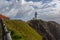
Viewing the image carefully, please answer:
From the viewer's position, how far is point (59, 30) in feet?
297

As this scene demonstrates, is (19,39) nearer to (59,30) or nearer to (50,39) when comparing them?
(50,39)

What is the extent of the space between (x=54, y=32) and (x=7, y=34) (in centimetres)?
8116

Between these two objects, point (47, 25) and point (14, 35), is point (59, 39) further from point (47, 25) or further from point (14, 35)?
point (14, 35)

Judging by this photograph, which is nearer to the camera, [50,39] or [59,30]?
[50,39]

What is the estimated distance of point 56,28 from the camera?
8806 centimetres

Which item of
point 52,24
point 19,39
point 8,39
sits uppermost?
point 8,39

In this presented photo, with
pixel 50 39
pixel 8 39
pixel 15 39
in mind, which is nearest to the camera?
pixel 8 39

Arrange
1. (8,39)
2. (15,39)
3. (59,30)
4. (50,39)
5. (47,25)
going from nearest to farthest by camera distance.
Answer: (8,39) → (15,39) → (50,39) → (47,25) → (59,30)

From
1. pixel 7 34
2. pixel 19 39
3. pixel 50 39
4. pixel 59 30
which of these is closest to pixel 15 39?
pixel 19 39

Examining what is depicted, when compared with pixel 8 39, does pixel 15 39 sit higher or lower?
lower

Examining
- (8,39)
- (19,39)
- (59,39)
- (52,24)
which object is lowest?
(59,39)

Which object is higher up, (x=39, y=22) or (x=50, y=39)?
(x=39, y=22)

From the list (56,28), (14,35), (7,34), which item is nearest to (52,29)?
(56,28)

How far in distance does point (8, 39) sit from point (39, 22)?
69.4 metres
